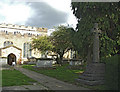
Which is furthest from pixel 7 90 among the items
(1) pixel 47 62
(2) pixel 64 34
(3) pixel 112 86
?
(2) pixel 64 34

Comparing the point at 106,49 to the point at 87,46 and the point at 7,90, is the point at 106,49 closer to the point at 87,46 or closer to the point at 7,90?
the point at 87,46

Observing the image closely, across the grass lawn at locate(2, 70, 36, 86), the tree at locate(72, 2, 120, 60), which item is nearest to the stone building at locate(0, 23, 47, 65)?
the tree at locate(72, 2, 120, 60)

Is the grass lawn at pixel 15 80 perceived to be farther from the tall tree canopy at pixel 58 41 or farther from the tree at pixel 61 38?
the tall tree canopy at pixel 58 41

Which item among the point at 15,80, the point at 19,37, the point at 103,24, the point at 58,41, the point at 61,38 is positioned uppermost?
the point at 19,37

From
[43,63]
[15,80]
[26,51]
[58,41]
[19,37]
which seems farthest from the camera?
[26,51]

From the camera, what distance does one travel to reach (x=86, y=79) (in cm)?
963

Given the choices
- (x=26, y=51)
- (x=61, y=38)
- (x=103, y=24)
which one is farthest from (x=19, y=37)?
(x=103, y=24)

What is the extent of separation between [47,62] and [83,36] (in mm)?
9425

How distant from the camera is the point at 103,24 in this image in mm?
13828

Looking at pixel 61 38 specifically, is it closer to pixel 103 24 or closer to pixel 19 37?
pixel 103 24

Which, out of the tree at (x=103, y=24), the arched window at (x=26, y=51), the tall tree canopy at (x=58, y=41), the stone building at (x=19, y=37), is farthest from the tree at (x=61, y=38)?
the arched window at (x=26, y=51)

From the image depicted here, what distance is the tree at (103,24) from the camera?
13266mm

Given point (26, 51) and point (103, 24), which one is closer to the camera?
point (103, 24)

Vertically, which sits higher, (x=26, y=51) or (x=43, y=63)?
(x=26, y=51)
